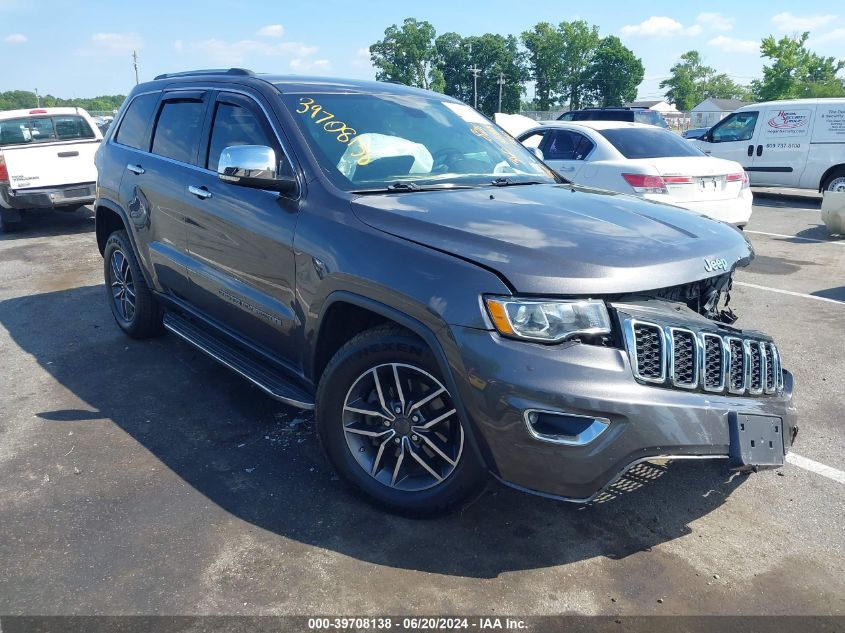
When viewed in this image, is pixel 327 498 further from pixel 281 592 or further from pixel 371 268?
pixel 371 268

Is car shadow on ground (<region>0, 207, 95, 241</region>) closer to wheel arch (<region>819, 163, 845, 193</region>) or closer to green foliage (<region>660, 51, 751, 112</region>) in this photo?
wheel arch (<region>819, 163, 845, 193</region>)

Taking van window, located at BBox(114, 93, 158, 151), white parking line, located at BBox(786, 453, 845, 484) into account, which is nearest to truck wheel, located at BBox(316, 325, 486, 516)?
white parking line, located at BBox(786, 453, 845, 484)

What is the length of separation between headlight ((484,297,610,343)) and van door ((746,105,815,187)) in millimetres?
13311

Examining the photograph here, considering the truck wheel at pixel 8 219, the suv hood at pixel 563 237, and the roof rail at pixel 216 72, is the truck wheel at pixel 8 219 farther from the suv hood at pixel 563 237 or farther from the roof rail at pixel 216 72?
the suv hood at pixel 563 237

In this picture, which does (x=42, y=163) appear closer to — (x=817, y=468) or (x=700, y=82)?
(x=817, y=468)

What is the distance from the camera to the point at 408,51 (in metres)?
109

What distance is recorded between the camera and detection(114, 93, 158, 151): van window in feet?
16.6

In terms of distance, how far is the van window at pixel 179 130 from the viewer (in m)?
4.32

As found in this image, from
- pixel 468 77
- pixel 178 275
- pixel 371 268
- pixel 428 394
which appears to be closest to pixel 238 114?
pixel 178 275

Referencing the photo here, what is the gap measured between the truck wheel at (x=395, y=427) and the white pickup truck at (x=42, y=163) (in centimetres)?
885

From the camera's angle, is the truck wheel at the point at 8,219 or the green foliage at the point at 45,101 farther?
the green foliage at the point at 45,101

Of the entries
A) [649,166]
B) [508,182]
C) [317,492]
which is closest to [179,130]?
[508,182]

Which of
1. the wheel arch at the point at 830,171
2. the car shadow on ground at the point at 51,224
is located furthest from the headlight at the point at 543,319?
the wheel arch at the point at 830,171

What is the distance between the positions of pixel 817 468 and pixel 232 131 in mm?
3662
